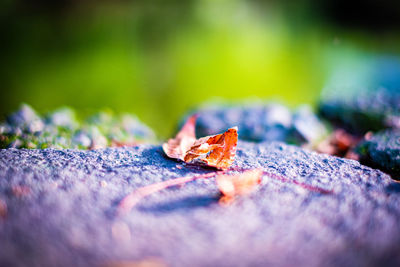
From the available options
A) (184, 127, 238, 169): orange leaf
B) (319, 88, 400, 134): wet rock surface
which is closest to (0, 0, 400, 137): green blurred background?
(319, 88, 400, 134): wet rock surface

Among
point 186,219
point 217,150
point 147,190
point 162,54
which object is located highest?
point 162,54

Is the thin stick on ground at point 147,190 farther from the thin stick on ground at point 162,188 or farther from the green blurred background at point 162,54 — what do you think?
the green blurred background at point 162,54

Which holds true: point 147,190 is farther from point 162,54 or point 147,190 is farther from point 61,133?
point 162,54

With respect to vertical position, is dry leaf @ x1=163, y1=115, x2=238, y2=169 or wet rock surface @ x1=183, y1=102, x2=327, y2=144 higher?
wet rock surface @ x1=183, y1=102, x2=327, y2=144

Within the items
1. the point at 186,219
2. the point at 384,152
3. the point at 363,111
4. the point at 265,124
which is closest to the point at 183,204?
the point at 186,219

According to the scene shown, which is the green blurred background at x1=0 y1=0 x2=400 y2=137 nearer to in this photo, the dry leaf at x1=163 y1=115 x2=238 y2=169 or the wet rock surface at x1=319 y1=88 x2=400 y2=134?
the wet rock surface at x1=319 y1=88 x2=400 y2=134

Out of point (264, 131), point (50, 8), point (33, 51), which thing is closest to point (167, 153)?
point (264, 131)
